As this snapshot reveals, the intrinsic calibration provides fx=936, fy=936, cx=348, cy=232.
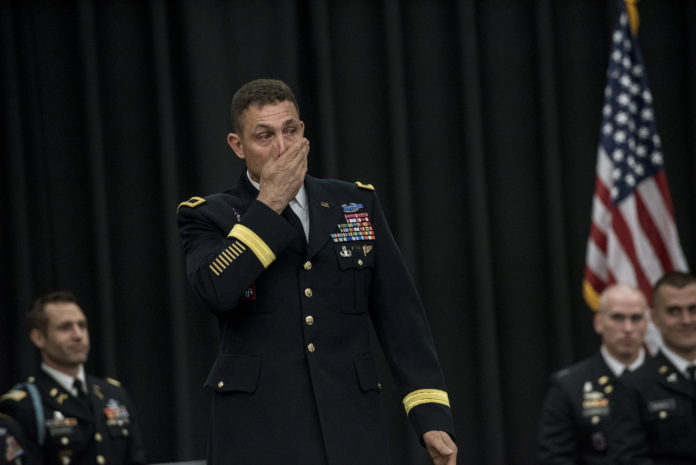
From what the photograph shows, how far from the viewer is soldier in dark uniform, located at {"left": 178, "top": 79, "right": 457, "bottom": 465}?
5.55ft

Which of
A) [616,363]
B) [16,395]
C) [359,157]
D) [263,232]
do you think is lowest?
[616,363]

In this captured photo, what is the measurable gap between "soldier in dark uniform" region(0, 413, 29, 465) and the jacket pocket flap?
206 centimetres

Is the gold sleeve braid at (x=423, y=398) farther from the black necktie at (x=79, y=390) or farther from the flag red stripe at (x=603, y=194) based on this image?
the flag red stripe at (x=603, y=194)

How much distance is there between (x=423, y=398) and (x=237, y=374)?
0.35 m

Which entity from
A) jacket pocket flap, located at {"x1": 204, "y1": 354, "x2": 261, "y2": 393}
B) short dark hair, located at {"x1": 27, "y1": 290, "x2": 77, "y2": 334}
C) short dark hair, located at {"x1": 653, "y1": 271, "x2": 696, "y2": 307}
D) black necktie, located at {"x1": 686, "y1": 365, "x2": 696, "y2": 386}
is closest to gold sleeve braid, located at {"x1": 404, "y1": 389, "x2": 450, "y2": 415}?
jacket pocket flap, located at {"x1": 204, "y1": 354, "x2": 261, "y2": 393}

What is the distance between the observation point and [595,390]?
13.6 ft

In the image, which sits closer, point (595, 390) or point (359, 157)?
point (595, 390)

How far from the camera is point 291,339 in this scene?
172 cm

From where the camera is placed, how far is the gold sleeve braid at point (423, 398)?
175 centimetres

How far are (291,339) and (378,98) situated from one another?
3.51m

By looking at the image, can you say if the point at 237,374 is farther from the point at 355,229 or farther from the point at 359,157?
the point at 359,157

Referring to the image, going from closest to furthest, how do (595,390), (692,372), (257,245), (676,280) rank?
(257,245)
(692,372)
(676,280)
(595,390)

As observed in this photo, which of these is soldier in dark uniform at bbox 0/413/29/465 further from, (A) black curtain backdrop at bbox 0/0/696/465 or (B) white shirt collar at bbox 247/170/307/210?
(B) white shirt collar at bbox 247/170/307/210

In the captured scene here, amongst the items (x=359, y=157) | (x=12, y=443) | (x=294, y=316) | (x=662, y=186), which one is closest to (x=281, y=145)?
(x=294, y=316)
